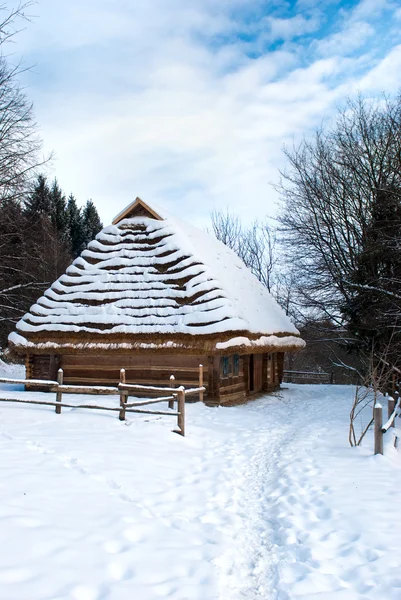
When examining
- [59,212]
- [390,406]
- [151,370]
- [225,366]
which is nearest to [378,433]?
[390,406]

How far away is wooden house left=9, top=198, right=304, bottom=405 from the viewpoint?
50.1 ft

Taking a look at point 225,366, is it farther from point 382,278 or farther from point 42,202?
point 42,202

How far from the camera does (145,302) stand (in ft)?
53.1

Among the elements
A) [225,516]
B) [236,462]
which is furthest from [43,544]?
[236,462]

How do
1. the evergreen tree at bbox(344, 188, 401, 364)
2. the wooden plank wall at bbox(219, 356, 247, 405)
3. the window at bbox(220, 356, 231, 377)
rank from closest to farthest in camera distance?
1. the evergreen tree at bbox(344, 188, 401, 364)
2. the wooden plank wall at bbox(219, 356, 247, 405)
3. the window at bbox(220, 356, 231, 377)

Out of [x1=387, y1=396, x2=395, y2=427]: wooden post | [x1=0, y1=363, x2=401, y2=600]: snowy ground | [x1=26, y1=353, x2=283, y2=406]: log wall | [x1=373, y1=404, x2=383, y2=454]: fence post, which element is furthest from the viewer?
[x1=26, y1=353, x2=283, y2=406]: log wall

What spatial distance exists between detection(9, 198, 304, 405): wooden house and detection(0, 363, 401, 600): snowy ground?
4.79 meters

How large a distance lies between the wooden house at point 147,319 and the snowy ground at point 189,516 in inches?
189

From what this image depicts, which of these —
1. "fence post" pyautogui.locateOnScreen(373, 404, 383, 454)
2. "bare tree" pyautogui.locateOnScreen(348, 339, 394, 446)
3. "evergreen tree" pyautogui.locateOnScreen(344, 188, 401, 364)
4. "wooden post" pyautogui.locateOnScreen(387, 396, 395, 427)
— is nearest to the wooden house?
"evergreen tree" pyautogui.locateOnScreen(344, 188, 401, 364)

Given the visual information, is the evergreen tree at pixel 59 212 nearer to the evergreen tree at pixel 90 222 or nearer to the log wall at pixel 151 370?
the evergreen tree at pixel 90 222

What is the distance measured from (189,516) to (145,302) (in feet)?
34.5

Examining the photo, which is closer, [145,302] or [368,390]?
[368,390]

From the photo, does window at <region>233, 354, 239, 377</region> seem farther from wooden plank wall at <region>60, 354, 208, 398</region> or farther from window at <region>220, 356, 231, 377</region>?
wooden plank wall at <region>60, 354, 208, 398</region>

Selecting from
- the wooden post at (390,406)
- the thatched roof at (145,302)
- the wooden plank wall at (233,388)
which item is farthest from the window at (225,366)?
the wooden post at (390,406)
